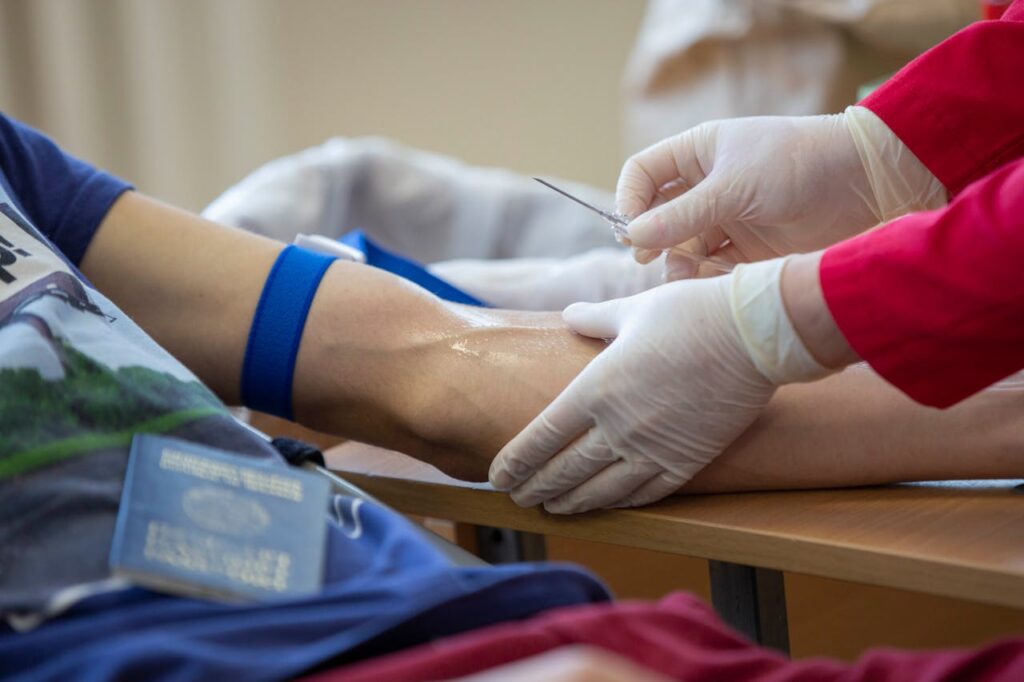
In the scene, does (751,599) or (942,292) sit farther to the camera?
(751,599)

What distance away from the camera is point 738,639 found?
2.34 ft

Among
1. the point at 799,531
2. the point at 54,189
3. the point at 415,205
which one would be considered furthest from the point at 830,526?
the point at 415,205

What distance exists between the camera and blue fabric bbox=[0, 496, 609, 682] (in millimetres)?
626

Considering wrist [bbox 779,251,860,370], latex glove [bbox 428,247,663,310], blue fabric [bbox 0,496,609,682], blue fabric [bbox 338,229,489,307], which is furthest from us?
latex glove [bbox 428,247,663,310]

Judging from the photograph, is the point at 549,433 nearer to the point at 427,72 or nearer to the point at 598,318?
the point at 598,318

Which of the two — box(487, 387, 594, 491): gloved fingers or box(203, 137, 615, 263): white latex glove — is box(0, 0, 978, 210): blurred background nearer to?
box(203, 137, 615, 263): white latex glove

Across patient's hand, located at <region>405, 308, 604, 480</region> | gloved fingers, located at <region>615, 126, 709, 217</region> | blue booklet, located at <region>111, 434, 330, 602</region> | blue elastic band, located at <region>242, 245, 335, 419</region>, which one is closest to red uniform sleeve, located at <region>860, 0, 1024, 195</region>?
gloved fingers, located at <region>615, 126, 709, 217</region>

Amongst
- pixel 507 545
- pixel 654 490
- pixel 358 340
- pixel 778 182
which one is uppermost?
pixel 778 182

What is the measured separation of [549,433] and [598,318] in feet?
0.51

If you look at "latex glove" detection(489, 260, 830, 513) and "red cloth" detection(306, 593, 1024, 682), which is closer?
"red cloth" detection(306, 593, 1024, 682)

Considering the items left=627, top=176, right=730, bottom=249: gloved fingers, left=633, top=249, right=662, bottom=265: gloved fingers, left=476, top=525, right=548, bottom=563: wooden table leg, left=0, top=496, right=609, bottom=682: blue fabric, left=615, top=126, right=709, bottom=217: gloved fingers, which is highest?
left=615, top=126, right=709, bottom=217: gloved fingers

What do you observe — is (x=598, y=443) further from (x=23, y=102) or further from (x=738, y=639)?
(x=23, y=102)

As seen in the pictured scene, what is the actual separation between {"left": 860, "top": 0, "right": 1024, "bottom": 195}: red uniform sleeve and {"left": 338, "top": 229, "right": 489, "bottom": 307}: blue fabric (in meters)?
0.54

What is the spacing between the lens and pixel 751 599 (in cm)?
101
